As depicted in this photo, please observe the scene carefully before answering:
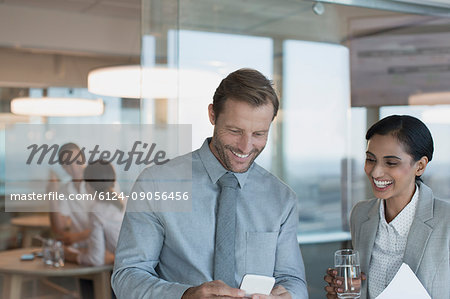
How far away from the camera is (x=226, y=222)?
2.02 metres

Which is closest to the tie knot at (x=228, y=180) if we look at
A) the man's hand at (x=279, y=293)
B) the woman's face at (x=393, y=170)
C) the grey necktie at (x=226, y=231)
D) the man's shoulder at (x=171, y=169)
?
the grey necktie at (x=226, y=231)

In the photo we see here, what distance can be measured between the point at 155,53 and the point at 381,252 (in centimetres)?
189

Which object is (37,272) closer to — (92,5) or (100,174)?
(100,174)

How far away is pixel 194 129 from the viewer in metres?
3.58

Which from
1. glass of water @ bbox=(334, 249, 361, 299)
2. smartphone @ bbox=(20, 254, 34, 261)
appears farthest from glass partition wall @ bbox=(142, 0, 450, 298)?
glass of water @ bbox=(334, 249, 361, 299)

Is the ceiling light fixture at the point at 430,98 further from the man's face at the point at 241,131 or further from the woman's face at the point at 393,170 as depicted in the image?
the man's face at the point at 241,131

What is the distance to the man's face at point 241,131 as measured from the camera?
1937 millimetres

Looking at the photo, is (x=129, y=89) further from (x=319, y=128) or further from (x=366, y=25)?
(x=366, y=25)

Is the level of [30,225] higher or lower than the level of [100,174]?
lower

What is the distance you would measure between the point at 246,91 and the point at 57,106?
230 centimetres

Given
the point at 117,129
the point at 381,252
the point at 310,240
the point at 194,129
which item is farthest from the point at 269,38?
the point at 381,252

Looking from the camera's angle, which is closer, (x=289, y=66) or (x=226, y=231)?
(x=226, y=231)

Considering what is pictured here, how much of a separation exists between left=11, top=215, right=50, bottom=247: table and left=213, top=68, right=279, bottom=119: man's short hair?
7.44 ft

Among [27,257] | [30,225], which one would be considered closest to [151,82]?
[30,225]
